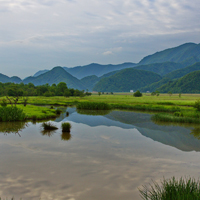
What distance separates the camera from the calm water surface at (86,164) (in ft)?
26.0

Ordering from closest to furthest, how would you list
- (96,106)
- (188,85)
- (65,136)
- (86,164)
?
(86,164), (65,136), (96,106), (188,85)

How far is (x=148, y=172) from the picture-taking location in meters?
9.94

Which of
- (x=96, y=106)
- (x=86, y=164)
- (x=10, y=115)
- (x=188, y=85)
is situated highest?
(x=188, y=85)

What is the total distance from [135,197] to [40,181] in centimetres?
382

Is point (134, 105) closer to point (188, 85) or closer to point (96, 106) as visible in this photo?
point (96, 106)

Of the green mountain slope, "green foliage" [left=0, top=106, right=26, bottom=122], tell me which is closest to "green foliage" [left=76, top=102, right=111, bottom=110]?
"green foliage" [left=0, top=106, right=26, bottom=122]

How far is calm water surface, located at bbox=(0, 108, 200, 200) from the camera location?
7.93 metres

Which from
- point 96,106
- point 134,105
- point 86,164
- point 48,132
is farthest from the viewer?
point 134,105

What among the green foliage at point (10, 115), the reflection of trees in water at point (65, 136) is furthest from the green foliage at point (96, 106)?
the reflection of trees in water at point (65, 136)

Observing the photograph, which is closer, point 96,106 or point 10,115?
point 10,115

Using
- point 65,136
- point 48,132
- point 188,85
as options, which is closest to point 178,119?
point 65,136

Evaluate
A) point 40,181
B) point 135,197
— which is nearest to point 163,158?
point 135,197

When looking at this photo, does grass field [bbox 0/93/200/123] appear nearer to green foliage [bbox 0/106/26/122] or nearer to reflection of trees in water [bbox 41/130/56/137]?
green foliage [bbox 0/106/26/122]

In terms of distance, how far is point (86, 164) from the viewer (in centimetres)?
1087
